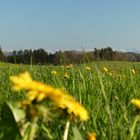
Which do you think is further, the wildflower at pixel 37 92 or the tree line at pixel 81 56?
the tree line at pixel 81 56

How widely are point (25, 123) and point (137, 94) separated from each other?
2.59 m

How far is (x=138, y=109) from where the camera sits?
161cm

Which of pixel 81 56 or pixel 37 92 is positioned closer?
pixel 37 92

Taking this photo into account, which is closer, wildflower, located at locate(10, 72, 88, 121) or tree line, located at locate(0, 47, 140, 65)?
wildflower, located at locate(10, 72, 88, 121)

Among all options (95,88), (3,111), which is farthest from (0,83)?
(3,111)

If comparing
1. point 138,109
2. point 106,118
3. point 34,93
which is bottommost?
point 106,118

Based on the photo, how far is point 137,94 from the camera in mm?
3736

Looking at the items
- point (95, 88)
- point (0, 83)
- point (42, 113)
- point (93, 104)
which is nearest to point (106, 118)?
point (93, 104)

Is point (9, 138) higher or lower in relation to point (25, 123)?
lower

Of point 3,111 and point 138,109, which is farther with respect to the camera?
point 3,111

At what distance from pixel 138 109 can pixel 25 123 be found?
529 millimetres

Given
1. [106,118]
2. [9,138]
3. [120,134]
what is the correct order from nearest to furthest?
[9,138], [120,134], [106,118]

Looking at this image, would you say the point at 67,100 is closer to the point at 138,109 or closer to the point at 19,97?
the point at 138,109

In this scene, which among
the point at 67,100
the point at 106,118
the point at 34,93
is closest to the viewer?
the point at 34,93
